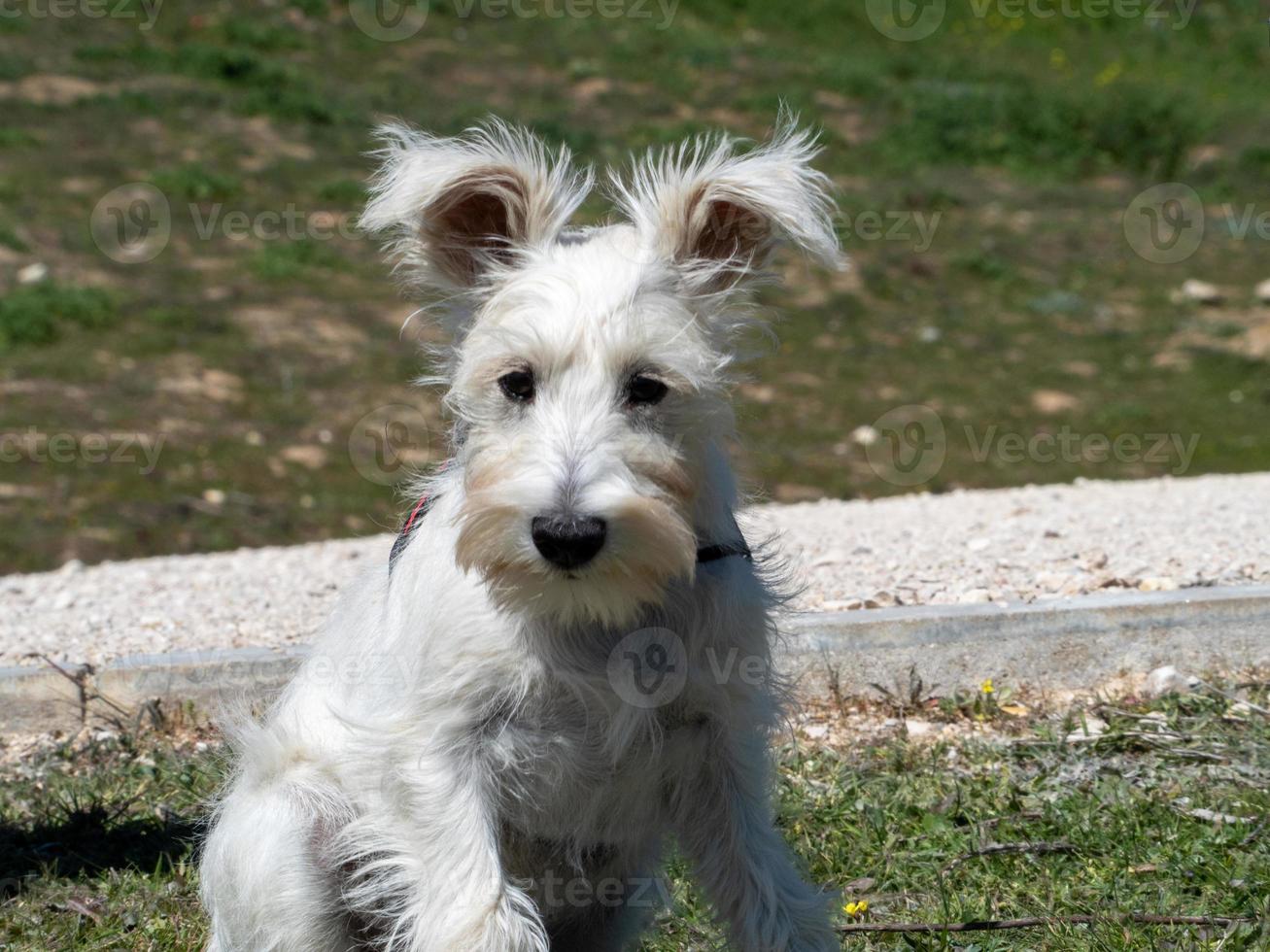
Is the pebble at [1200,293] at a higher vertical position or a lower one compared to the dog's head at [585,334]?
higher

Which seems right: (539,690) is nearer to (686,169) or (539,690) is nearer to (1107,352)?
(686,169)

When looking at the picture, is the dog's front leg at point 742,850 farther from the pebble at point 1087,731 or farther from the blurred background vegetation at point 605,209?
the blurred background vegetation at point 605,209

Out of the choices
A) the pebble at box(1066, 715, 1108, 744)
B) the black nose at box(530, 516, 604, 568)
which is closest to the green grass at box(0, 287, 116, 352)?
the pebble at box(1066, 715, 1108, 744)

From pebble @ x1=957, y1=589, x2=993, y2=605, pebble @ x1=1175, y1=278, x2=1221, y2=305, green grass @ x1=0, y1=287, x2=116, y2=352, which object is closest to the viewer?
pebble @ x1=957, y1=589, x2=993, y2=605

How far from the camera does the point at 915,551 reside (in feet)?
22.3

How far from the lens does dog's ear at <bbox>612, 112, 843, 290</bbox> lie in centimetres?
334

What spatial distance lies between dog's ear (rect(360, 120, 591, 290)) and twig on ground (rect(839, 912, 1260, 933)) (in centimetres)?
202

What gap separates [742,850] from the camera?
3.52 metres

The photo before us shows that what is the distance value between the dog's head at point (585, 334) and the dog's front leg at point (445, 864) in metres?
0.47

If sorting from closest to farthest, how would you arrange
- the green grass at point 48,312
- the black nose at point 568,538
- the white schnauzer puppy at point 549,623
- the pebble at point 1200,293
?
the black nose at point 568,538
the white schnauzer puppy at point 549,623
the green grass at point 48,312
the pebble at point 1200,293

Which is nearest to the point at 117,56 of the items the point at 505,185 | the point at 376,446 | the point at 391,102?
the point at 391,102

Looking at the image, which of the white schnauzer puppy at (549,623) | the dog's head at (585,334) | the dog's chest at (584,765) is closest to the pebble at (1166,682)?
the white schnauzer puppy at (549,623)

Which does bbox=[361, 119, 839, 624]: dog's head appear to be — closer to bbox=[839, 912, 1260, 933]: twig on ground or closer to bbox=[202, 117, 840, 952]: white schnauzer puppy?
bbox=[202, 117, 840, 952]: white schnauzer puppy

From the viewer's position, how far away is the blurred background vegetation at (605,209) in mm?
11062
